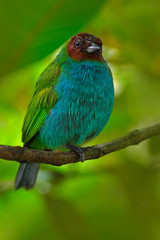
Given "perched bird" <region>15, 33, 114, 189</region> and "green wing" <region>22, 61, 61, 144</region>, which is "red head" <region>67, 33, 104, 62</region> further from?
"green wing" <region>22, 61, 61, 144</region>

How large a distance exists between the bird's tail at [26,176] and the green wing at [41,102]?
0.25m

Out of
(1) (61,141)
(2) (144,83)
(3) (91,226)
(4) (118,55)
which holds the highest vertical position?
(4) (118,55)

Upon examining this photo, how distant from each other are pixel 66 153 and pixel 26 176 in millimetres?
737

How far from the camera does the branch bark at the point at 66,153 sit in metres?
1.43

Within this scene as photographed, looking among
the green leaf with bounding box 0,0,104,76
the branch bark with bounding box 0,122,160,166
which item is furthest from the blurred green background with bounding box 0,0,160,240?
the branch bark with bounding box 0,122,160,166

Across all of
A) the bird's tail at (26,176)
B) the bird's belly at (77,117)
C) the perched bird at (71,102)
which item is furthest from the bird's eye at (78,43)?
the bird's tail at (26,176)

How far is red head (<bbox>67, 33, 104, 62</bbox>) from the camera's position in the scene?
2.44m

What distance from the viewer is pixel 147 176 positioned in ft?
6.89

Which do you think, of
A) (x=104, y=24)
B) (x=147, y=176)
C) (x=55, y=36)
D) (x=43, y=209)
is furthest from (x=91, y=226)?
(x=104, y=24)

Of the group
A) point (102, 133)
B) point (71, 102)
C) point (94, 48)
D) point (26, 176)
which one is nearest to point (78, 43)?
point (94, 48)

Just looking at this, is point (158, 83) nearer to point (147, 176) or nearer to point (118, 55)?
point (118, 55)

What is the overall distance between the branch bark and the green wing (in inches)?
20.1

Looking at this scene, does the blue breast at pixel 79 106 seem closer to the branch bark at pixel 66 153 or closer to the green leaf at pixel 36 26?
the branch bark at pixel 66 153

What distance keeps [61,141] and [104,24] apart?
0.86 metres
